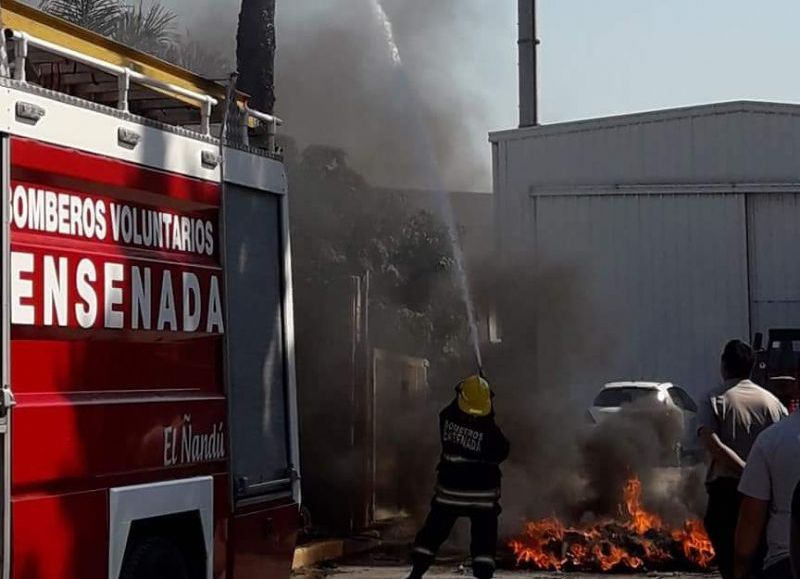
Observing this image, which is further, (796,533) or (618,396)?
(618,396)

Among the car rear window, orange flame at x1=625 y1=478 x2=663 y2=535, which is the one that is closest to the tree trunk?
orange flame at x1=625 y1=478 x2=663 y2=535

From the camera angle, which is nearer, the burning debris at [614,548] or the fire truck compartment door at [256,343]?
the fire truck compartment door at [256,343]

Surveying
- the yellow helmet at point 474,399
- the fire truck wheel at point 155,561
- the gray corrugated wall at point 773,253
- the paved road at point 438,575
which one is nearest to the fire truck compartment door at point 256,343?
the fire truck wheel at point 155,561

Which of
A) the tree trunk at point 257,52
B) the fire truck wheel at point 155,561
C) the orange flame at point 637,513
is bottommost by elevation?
the orange flame at point 637,513

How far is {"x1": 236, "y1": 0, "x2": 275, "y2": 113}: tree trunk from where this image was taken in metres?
15.5

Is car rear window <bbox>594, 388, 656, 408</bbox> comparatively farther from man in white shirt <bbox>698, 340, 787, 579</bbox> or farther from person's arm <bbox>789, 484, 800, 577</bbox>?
person's arm <bbox>789, 484, 800, 577</bbox>

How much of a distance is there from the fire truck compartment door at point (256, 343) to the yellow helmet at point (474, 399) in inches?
91.2

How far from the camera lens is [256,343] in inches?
308

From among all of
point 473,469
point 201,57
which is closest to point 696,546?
point 473,469

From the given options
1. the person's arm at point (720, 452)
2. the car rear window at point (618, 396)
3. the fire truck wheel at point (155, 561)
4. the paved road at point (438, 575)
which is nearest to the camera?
the fire truck wheel at point (155, 561)

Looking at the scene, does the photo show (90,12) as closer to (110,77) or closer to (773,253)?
(773,253)

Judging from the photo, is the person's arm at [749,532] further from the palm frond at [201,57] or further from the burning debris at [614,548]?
the palm frond at [201,57]

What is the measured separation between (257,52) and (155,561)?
9577 millimetres

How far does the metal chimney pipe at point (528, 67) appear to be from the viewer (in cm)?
3106
